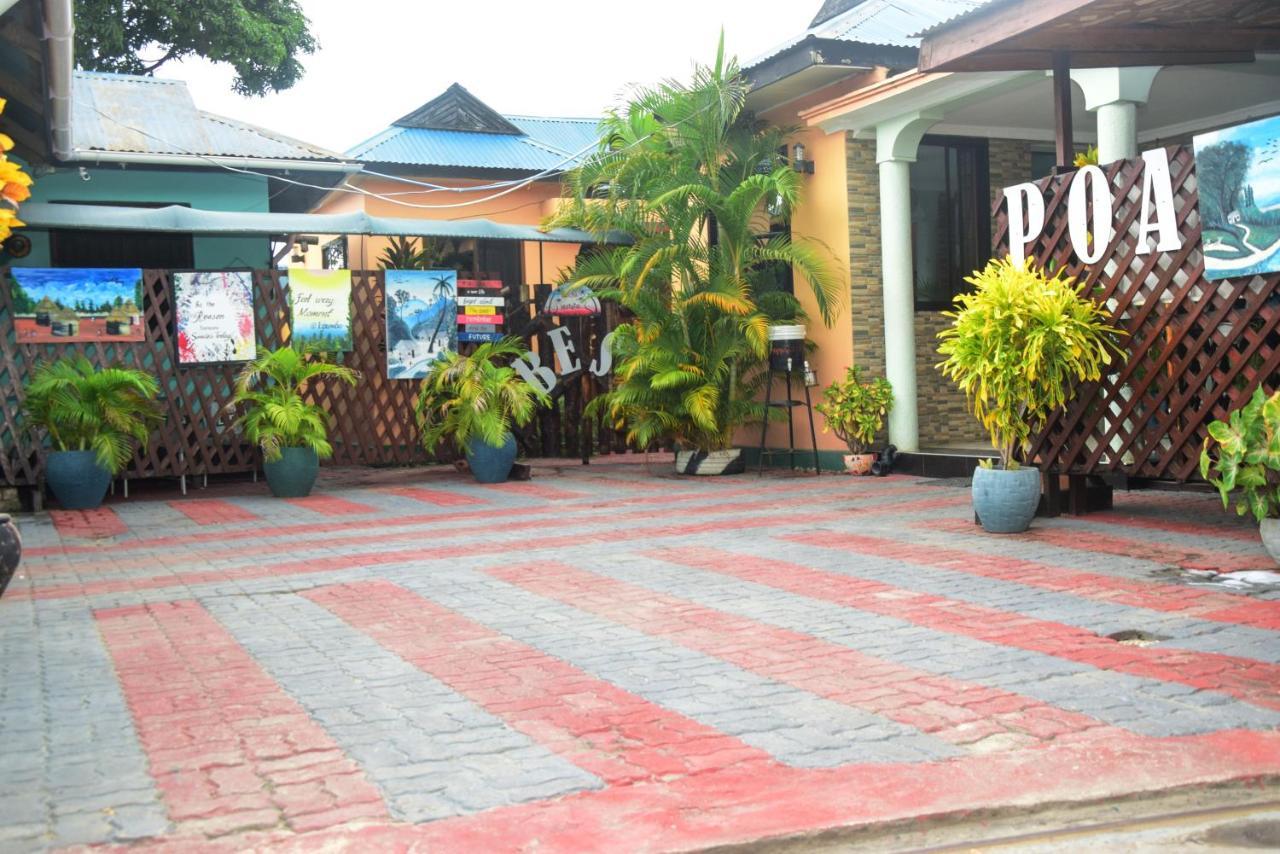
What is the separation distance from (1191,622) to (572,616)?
297 cm

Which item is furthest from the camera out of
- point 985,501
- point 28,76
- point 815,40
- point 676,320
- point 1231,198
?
point 676,320

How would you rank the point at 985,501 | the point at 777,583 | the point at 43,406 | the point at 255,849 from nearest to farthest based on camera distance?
the point at 255,849 → the point at 777,583 → the point at 985,501 → the point at 43,406

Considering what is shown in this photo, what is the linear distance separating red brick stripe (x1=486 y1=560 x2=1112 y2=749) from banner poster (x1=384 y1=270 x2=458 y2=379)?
7286 mm

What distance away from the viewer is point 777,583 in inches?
275

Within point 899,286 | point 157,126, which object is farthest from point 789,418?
point 157,126

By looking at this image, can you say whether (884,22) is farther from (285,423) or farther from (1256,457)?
(1256,457)

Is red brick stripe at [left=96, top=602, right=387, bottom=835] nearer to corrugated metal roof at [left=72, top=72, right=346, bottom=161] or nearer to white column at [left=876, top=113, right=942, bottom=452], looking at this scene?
white column at [left=876, top=113, right=942, bottom=452]

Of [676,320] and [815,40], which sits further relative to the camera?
[676,320]

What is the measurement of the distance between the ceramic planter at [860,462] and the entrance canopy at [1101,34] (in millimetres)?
4640

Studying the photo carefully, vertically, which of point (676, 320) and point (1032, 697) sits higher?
point (676, 320)

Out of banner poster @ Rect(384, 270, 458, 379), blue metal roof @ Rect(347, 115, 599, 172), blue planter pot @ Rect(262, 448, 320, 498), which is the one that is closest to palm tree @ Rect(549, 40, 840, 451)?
banner poster @ Rect(384, 270, 458, 379)

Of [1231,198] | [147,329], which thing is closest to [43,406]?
[147,329]

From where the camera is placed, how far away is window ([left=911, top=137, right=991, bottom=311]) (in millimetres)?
13891

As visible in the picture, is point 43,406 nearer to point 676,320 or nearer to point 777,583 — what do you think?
point 676,320
